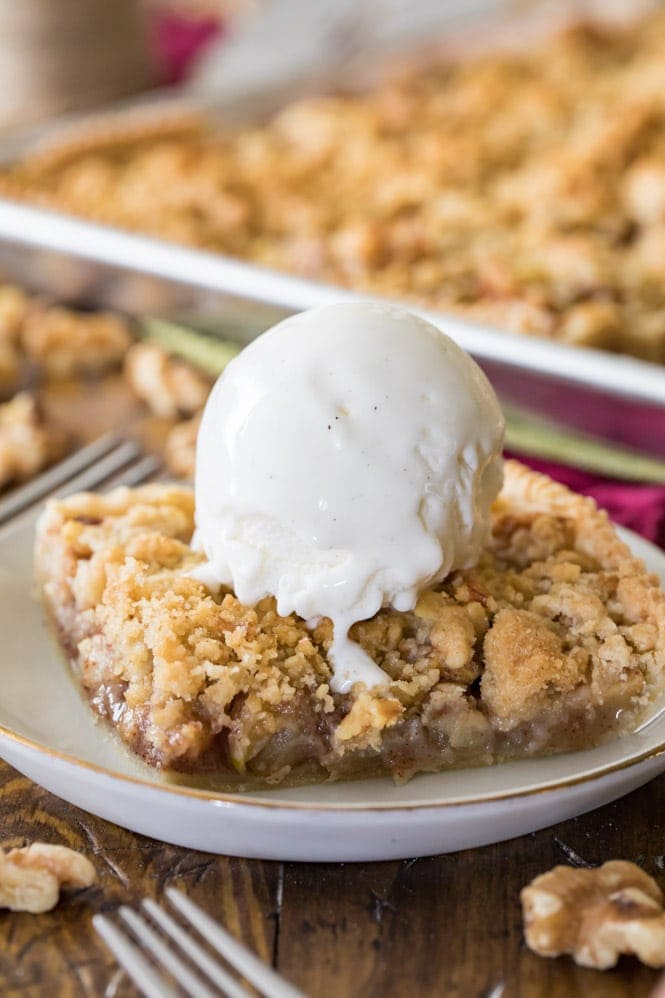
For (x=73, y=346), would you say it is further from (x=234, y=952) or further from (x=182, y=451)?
(x=234, y=952)

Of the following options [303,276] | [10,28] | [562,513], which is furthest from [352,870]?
[10,28]

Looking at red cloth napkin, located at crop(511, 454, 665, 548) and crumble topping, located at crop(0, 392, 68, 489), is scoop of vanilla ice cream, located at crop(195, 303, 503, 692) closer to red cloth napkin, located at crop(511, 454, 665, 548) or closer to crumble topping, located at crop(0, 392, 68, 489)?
red cloth napkin, located at crop(511, 454, 665, 548)

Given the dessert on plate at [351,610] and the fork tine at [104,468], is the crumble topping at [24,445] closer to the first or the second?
the fork tine at [104,468]

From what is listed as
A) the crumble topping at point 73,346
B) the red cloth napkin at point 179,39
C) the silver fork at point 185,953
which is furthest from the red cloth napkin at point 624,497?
the red cloth napkin at point 179,39

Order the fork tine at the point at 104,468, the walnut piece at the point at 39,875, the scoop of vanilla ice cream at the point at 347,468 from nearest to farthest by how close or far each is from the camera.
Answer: the walnut piece at the point at 39,875 → the scoop of vanilla ice cream at the point at 347,468 → the fork tine at the point at 104,468

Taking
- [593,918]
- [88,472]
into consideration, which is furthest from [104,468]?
[593,918]

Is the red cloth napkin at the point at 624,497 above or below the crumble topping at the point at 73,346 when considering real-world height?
below

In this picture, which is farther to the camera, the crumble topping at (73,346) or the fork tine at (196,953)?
the crumble topping at (73,346)

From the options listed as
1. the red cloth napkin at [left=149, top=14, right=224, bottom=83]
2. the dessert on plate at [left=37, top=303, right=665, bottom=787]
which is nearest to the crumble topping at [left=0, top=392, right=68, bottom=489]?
the dessert on plate at [left=37, top=303, right=665, bottom=787]
